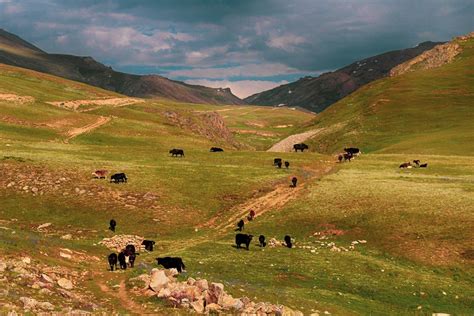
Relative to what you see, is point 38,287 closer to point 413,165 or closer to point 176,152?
point 176,152

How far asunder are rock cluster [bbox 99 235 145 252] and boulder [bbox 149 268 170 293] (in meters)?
14.1

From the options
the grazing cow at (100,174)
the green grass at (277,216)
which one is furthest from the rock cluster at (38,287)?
the grazing cow at (100,174)

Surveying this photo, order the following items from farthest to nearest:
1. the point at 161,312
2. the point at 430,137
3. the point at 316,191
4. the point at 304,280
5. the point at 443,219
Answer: the point at 430,137
the point at 316,191
the point at 443,219
the point at 304,280
the point at 161,312

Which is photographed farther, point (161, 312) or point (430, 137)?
point (430, 137)

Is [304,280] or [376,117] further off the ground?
[376,117]

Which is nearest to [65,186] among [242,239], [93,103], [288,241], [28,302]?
[242,239]

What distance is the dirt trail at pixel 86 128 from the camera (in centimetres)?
9445

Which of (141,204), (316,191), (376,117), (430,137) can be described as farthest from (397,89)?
(141,204)

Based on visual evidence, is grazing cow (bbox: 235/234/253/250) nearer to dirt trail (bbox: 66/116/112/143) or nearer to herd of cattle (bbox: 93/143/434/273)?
herd of cattle (bbox: 93/143/434/273)

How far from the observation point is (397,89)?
149 metres

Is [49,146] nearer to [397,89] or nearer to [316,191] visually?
[316,191]

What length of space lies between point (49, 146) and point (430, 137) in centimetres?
7809

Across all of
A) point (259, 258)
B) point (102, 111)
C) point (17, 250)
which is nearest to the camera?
point (17, 250)

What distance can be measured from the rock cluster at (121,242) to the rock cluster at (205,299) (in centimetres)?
1492
